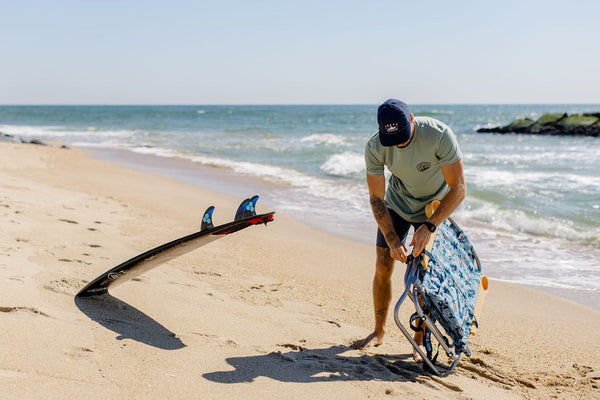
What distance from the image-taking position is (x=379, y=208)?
324 centimetres

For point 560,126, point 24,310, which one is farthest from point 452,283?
point 560,126

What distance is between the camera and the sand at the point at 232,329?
261 cm

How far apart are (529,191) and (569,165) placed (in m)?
6.07

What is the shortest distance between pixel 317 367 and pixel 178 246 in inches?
46.3

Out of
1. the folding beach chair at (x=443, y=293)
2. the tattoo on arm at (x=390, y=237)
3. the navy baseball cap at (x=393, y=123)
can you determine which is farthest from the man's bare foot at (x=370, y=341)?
the navy baseball cap at (x=393, y=123)

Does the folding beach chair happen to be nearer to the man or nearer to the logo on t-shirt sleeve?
the man

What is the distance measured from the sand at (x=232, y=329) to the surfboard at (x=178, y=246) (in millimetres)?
145

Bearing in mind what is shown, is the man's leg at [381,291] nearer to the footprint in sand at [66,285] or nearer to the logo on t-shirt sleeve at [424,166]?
the logo on t-shirt sleeve at [424,166]

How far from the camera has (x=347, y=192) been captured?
10.5 metres

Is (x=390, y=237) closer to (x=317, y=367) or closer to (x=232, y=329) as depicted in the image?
(x=317, y=367)

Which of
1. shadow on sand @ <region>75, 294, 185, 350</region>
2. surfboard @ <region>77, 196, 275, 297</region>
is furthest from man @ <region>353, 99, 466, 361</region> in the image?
shadow on sand @ <region>75, 294, 185, 350</region>

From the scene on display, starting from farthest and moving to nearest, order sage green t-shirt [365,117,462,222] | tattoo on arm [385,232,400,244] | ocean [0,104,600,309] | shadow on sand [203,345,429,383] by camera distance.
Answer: ocean [0,104,600,309] → tattoo on arm [385,232,400,244] → sage green t-shirt [365,117,462,222] → shadow on sand [203,345,429,383]

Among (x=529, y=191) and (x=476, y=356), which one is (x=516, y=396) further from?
(x=529, y=191)

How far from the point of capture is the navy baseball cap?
288 cm
